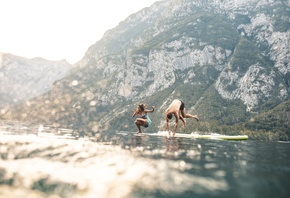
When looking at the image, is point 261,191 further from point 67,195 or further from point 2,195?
point 2,195

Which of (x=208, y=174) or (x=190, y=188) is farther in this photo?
(x=208, y=174)

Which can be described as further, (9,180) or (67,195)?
(9,180)

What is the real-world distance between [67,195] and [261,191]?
4471 mm

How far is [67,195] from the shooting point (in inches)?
237

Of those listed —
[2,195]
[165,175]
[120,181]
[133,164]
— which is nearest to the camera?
[2,195]

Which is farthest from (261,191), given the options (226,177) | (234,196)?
(226,177)

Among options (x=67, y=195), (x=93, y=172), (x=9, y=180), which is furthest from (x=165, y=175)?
(x=9, y=180)

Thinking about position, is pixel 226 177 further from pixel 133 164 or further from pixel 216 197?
pixel 133 164

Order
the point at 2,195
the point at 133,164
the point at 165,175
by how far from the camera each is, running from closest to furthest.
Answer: the point at 2,195
the point at 165,175
the point at 133,164

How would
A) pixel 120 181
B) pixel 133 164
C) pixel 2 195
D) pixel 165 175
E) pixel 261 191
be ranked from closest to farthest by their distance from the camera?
pixel 2 195 < pixel 261 191 < pixel 120 181 < pixel 165 175 < pixel 133 164

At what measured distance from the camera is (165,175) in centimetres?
842

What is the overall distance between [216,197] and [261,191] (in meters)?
A: 1.42

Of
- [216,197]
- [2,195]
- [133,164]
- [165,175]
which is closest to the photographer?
[2,195]

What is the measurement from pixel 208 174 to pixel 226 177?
621mm
